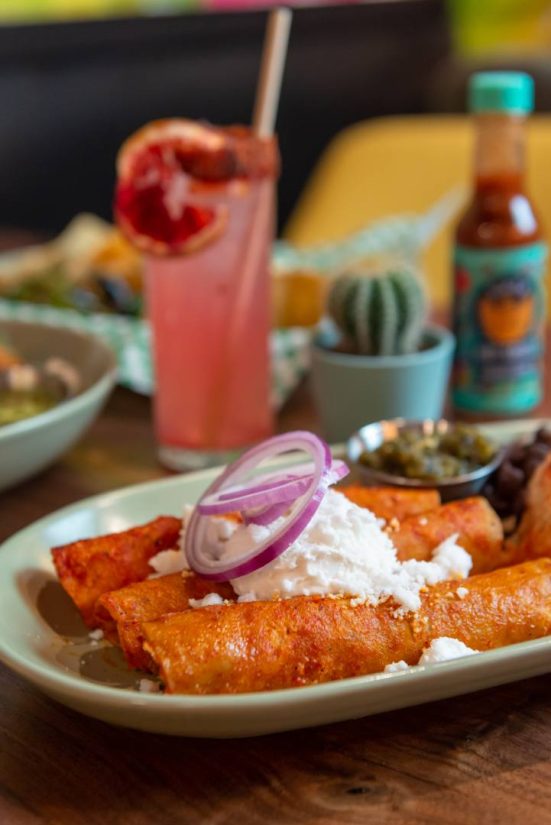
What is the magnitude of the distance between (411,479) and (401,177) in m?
2.61

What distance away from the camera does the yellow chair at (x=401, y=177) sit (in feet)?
10.8

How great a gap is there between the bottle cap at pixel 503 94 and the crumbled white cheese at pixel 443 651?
0.86 metres

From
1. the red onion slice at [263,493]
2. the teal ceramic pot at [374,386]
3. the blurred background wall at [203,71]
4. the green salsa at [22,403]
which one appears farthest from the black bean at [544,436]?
the blurred background wall at [203,71]

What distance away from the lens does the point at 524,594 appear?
0.90 m

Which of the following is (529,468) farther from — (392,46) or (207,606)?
(392,46)

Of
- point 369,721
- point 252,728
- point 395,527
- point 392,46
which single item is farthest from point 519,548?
point 392,46

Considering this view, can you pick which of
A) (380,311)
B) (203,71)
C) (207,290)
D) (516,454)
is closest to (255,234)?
(207,290)

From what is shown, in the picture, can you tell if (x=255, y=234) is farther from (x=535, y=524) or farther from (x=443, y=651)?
(x=443, y=651)

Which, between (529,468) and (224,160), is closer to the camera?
(529,468)

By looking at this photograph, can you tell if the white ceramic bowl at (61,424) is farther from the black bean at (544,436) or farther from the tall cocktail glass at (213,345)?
the black bean at (544,436)

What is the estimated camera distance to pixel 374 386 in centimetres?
143

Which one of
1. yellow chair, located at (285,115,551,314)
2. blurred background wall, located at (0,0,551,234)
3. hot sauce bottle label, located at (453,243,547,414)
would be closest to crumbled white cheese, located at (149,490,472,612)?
hot sauce bottle label, located at (453,243,547,414)

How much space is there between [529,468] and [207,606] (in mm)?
472

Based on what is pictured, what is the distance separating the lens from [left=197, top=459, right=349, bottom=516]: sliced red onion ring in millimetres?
946
